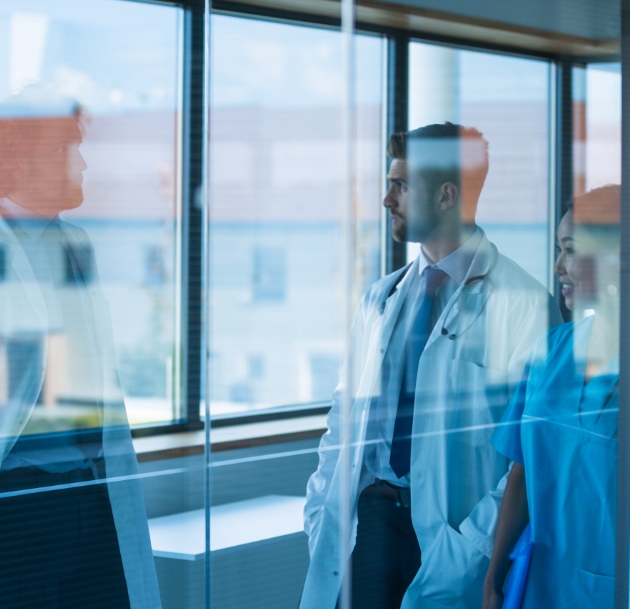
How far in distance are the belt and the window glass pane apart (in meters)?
0.25

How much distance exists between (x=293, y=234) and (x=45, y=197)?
49cm

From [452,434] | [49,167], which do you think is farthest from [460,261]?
[49,167]

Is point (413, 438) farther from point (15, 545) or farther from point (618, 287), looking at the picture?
point (15, 545)

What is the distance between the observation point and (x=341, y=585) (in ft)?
5.26

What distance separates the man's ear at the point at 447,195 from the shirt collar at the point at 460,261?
84 mm

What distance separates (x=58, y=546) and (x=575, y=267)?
1245 millimetres

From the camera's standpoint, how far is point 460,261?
62.6 inches

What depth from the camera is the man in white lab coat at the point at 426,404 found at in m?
1.57

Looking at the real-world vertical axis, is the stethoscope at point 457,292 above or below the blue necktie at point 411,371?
above

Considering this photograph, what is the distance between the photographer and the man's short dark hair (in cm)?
156

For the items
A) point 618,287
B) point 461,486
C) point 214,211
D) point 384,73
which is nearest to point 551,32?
point 384,73

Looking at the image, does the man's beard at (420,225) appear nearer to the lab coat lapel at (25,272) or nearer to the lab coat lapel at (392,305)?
the lab coat lapel at (392,305)

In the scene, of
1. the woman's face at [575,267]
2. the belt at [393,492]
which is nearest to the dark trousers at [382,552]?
the belt at [393,492]

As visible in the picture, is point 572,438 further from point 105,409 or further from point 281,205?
point 105,409
